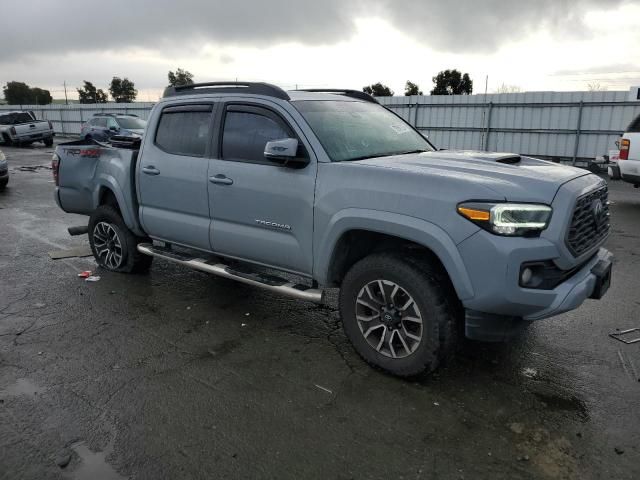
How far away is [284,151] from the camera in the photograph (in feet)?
12.2

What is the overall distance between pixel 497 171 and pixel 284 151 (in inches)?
56.9

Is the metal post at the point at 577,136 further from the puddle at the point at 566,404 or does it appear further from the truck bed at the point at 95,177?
the puddle at the point at 566,404

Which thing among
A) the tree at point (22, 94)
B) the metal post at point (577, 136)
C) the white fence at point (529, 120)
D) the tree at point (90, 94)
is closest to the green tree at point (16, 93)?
the tree at point (22, 94)

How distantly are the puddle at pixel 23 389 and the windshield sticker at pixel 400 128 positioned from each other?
339cm

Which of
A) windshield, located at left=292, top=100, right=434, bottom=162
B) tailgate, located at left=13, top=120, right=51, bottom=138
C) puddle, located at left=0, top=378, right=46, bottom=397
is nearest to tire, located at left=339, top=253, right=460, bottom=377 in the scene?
windshield, located at left=292, top=100, right=434, bottom=162

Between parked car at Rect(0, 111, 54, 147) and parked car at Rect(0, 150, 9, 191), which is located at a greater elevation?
parked car at Rect(0, 111, 54, 147)

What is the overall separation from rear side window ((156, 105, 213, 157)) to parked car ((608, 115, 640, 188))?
8.37 metres

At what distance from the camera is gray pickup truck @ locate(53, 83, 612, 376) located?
121 inches

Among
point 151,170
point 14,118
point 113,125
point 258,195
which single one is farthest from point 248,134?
point 14,118

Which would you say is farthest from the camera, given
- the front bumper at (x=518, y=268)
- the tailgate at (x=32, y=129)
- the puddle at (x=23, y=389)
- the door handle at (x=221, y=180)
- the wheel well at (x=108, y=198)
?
the tailgate at (x=32, y=129)

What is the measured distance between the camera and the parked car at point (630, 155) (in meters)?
9.60

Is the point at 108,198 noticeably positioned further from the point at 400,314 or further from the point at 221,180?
the point at 400,314

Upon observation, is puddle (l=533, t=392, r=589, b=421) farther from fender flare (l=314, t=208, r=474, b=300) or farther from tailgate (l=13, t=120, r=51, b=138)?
tailgate (l=13, t=120, r=51, b=138)

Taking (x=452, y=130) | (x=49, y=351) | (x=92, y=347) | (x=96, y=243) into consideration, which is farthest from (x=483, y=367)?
(x=452, y=130)
